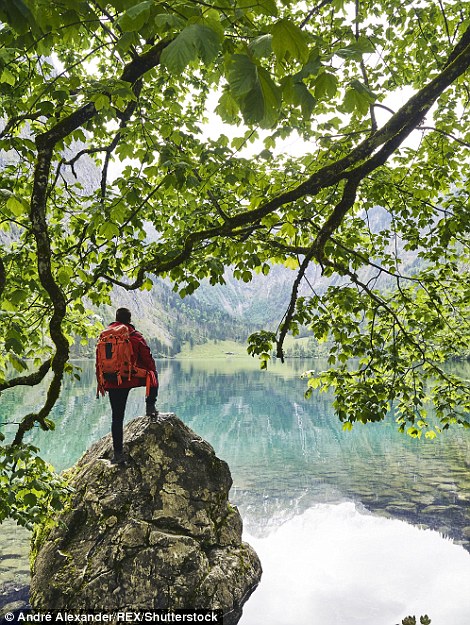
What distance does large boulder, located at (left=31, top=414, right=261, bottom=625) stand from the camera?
889 cm

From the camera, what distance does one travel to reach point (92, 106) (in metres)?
4.66

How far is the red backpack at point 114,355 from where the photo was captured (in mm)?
9422

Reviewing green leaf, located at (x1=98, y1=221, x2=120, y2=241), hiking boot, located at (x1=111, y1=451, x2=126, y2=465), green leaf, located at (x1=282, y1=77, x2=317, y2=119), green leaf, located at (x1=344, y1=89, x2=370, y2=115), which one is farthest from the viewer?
hiking boot, located at (x1=111, y1=451, x2=126, y2=465)

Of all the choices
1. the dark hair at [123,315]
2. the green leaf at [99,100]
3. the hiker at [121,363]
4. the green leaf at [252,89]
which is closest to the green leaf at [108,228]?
the green leaf at [99,100]

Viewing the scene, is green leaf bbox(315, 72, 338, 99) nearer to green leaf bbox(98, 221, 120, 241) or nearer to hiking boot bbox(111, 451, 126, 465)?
green leaf bbox(98, 221, 120, 241)

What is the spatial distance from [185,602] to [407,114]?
30.4 feet

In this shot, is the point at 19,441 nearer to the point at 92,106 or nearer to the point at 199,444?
the point at 92,106

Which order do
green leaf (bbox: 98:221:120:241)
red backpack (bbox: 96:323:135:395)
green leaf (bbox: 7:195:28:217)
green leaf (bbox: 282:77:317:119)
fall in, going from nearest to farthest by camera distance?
green leaf (bbox: 282:77:317:119), green leaf (bbox: 7:195:28:217), green leaf (bbox: 98:221:120:241), red backpack (bbox: 96:323:135:395)

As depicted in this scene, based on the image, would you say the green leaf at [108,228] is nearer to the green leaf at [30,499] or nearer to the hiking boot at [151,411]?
the green leaf at [30,499]

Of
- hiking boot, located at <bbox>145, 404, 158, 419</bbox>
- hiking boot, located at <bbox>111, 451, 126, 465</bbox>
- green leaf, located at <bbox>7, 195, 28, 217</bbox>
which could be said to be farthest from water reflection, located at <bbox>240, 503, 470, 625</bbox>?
green leaf, located at <bbox>7, 195, 28, 217</bbox>

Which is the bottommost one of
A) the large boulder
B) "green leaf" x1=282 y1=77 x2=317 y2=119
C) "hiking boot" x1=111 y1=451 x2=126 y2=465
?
the large boulder

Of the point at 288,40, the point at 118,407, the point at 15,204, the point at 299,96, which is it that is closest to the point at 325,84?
the point at 299,96

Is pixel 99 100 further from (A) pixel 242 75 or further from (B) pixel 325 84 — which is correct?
(A) pixel 242 75

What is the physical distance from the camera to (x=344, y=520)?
16875 millimetres
